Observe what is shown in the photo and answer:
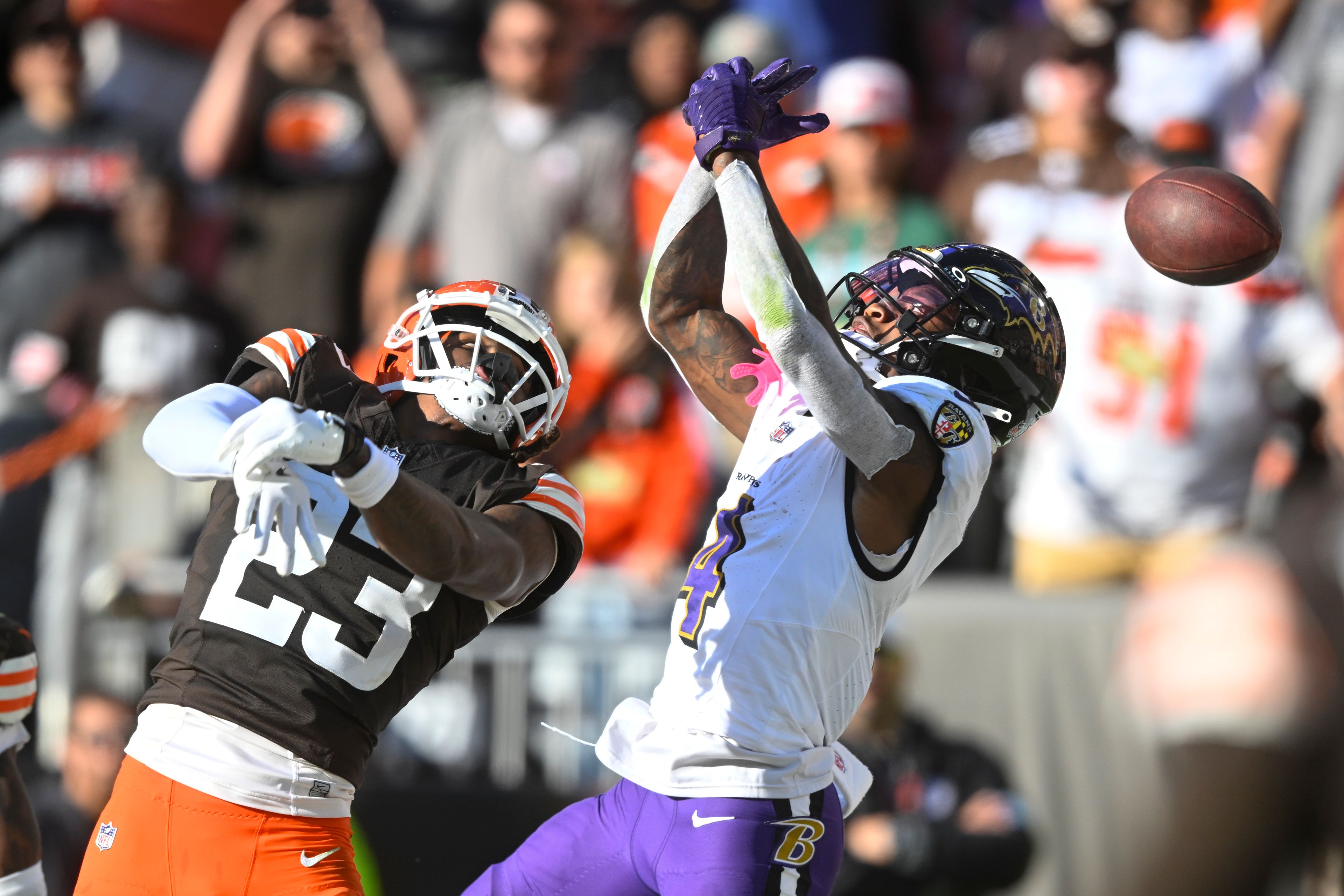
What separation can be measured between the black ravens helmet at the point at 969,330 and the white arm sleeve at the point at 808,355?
383 millimetres

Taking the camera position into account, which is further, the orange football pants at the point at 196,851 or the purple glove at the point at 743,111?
the purple glove at the point at 743,111

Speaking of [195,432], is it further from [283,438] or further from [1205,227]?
[1205,227]

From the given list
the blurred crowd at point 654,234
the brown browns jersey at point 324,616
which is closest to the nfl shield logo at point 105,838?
the brown browns jersey at point 324,616

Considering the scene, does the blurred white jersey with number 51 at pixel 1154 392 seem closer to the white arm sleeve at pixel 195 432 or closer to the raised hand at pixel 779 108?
the raised hand at pixel 779 108

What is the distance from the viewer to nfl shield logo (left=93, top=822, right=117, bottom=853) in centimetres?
327

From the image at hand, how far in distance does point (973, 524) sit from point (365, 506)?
14.9 feet

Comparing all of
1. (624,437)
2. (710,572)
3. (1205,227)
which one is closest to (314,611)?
(710,572)

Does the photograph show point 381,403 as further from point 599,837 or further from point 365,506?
point 599,837

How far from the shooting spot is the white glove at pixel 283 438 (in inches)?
110

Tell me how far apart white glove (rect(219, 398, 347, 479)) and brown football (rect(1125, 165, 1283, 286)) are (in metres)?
2.24

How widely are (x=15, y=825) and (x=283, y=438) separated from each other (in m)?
1.57

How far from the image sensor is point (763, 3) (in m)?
7.89

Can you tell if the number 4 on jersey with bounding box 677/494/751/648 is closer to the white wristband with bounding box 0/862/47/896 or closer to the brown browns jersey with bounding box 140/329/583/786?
the brown browns jersey with bounding box 140/329/583/786

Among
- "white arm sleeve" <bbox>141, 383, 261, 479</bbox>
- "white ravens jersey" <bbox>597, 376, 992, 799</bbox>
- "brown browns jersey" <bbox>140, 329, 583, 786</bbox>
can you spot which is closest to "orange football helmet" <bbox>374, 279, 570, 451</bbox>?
"brown browns jersey" <bbox>140, 329, 583, 786</bbox>
